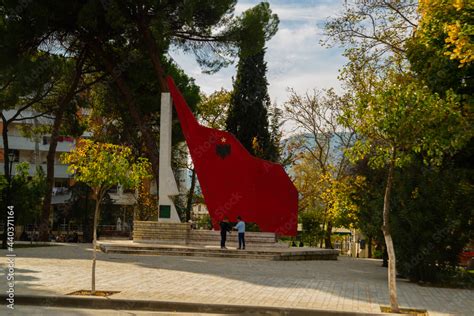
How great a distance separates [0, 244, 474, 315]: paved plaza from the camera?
33.0 feet

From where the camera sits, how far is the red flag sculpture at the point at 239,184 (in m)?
23.8

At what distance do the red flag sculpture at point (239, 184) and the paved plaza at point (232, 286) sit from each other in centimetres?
684

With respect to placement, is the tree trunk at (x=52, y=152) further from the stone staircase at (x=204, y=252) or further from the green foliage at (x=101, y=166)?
the green foliage at (x=101, y=166)

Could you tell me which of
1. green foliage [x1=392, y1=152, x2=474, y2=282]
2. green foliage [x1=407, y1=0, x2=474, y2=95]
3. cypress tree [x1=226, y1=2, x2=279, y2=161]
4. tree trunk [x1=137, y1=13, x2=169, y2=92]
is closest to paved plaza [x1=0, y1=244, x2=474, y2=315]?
green foliage [x1=392, y1=152, x2=474, y2=282]

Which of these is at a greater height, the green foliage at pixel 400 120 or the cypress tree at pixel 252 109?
the cypress tree at pixel 252 109

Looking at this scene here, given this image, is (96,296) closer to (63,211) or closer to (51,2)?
(51,2)

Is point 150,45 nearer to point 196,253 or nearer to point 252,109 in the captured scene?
point 196,253

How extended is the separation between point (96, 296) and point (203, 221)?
32.2 meters

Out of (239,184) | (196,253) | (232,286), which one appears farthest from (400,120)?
(239,184)

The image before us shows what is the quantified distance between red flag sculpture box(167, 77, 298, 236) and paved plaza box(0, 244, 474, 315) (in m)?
6.84

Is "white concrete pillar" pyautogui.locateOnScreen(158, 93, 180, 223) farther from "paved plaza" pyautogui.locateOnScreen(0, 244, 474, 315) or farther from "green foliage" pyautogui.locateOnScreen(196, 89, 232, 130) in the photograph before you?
"green foliage" pyautogui.locateOnScreen(196, 89, 232, 130)

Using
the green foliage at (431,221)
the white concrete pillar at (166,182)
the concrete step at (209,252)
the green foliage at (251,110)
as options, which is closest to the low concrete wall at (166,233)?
the white concrete pillar at (166,182)

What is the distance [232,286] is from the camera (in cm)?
1204

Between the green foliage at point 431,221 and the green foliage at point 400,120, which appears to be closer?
the green foliage at point 400,120
